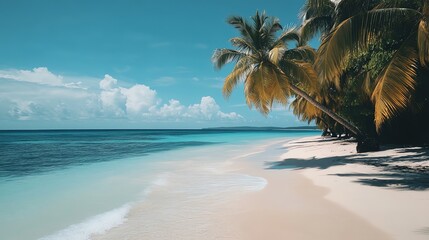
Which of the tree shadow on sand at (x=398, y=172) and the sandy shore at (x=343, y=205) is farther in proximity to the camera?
the tree shadow on sand at (x=398, y=172)

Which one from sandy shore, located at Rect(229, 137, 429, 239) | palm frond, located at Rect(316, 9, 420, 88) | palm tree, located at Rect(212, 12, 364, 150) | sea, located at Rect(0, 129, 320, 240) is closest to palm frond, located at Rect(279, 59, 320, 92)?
palm tree, located at Rect(212, 12, 364, 150)

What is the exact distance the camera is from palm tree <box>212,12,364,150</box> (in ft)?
42.4

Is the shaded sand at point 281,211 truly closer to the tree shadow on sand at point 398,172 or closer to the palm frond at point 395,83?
the tree shadow on sand at point 398,172

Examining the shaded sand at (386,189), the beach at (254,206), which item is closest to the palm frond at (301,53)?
the shaded sand at (386,189)

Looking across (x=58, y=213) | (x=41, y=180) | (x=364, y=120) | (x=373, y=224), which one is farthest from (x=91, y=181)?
(x=364, y=120)

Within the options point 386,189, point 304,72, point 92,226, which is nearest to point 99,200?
point 92,226

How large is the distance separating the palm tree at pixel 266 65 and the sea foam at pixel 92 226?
878 centimetres

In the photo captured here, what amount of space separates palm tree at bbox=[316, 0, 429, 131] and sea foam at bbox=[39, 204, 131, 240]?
229 inches

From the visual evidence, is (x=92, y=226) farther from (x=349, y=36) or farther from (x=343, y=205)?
(x=349, y=36)

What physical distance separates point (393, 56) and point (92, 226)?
7.64 meters

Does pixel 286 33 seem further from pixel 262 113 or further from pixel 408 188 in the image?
pixel 408 188

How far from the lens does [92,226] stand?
5.47 meters

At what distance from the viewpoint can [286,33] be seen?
15.5 meters

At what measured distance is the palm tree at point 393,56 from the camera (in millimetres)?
6035
